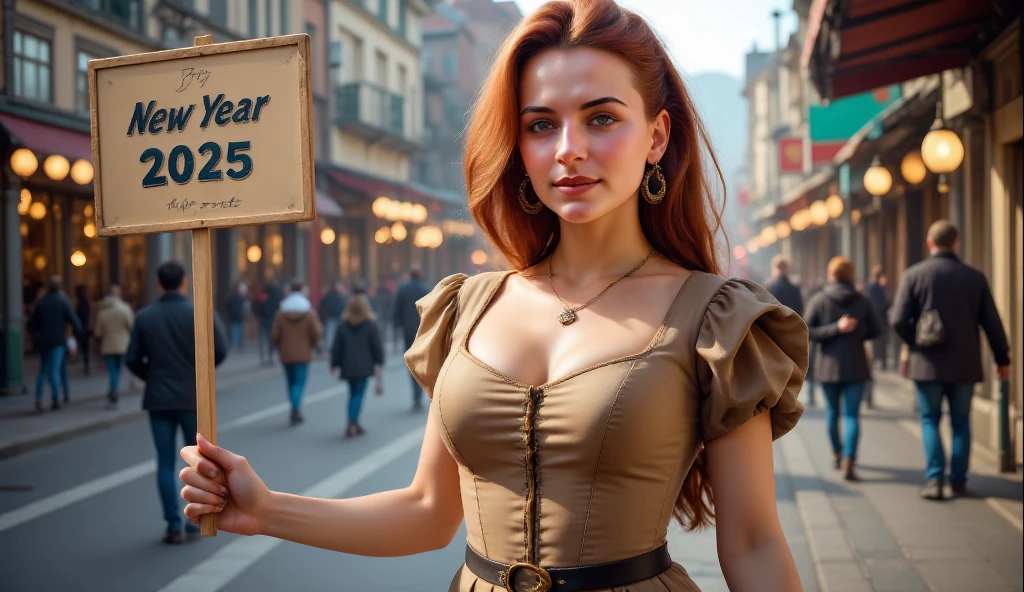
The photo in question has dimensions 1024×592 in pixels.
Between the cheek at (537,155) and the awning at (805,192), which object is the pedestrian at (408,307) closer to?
the awning at (805,192)

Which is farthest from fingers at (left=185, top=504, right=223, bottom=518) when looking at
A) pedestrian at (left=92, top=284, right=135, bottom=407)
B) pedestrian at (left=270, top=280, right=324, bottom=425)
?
pedestrian at (left=92, top=284, right=135, bottom=407)

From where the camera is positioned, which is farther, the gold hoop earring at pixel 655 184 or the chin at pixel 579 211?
the gold hoop earring at pixel 655 184

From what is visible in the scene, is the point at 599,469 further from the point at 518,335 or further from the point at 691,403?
the point at 518,335

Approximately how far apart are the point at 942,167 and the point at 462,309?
7.69 m

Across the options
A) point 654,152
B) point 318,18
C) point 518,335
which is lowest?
point 518,335

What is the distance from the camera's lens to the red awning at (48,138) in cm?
1543

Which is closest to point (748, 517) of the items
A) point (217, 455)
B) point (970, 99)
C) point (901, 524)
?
point (217, 455)

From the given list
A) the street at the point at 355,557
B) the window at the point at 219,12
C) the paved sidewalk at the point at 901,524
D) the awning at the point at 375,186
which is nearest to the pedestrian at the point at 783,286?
the street at the point at 355,557

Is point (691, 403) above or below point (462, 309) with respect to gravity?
below

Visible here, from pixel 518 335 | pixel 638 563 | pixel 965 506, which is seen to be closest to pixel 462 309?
pixel 518 335

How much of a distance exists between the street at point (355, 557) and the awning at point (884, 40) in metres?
3.60

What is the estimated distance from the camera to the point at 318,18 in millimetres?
30844

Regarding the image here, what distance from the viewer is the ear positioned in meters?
2.20

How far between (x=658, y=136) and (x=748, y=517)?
81 cm
